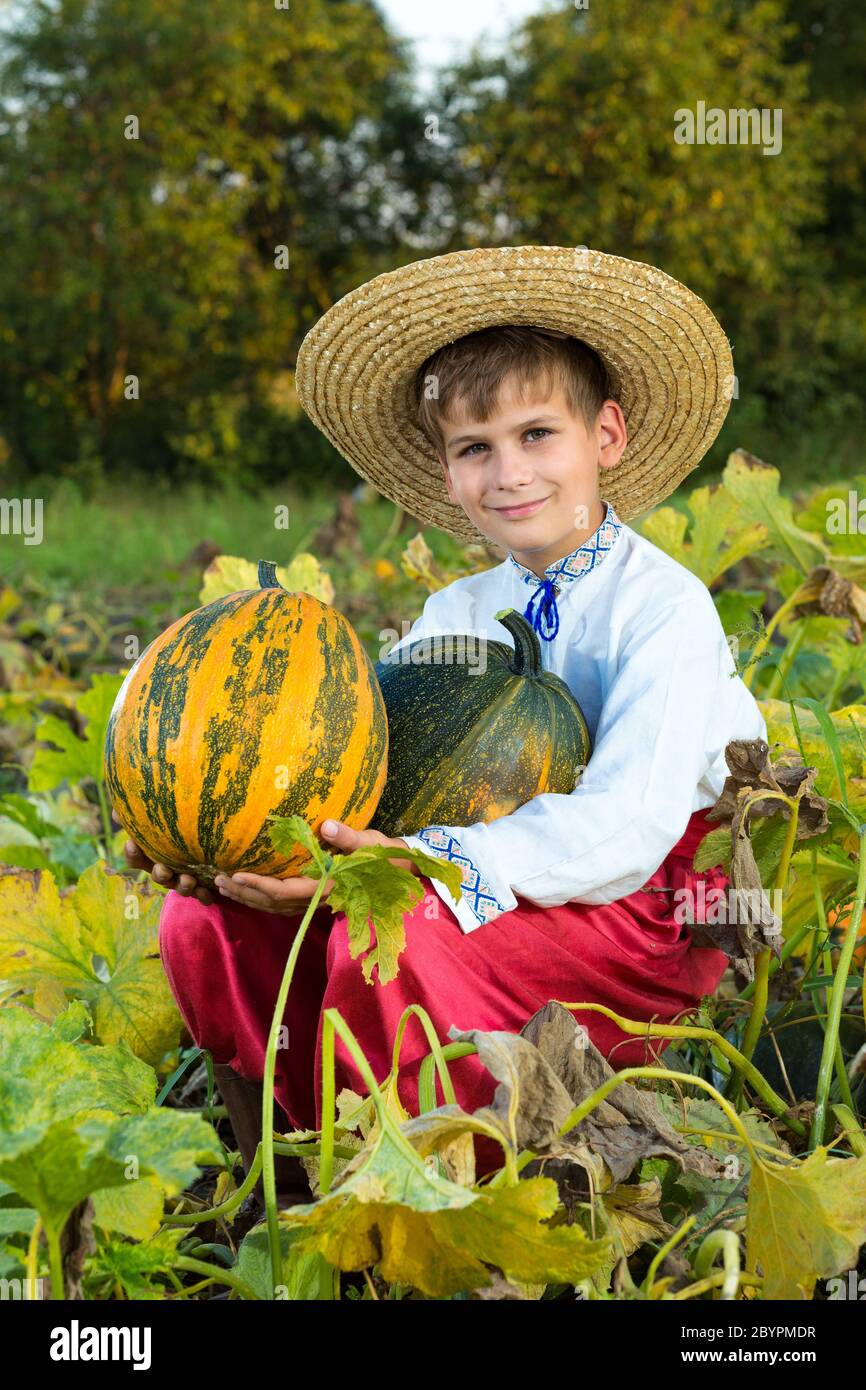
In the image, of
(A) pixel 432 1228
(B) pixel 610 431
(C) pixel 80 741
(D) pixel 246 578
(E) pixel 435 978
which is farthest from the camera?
(C) pixel 80 741

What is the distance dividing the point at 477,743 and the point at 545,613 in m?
0.38

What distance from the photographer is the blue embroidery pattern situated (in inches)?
66.4

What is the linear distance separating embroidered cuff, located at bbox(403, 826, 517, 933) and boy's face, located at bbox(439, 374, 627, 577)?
560 millimetres

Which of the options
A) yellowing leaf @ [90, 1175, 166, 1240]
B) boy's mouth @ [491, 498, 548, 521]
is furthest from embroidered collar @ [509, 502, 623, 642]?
yellowing leaf @ [90, 1175, 166, 1240]

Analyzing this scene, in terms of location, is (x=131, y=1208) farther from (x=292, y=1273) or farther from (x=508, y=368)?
(x=508, y=368)

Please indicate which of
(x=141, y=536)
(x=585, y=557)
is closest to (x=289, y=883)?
(x=585, y=557)

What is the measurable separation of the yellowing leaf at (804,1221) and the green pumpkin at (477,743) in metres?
0.59

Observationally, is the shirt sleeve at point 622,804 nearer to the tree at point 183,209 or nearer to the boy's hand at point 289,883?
the boy's hand at point 289,883

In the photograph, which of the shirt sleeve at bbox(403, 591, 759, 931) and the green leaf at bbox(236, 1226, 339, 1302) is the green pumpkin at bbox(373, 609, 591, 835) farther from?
the green leaf at bbox(236, 1226, 339, 1302)

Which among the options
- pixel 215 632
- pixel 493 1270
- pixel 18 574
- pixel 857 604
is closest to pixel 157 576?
pixel 18 574

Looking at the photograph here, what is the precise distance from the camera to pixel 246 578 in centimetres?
247

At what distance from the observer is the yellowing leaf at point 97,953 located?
Answer: 1.83 m

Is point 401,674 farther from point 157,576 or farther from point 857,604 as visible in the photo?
point 157,576

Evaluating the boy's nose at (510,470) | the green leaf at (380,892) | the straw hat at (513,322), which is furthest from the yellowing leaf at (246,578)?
the green leaf at (380,892)
